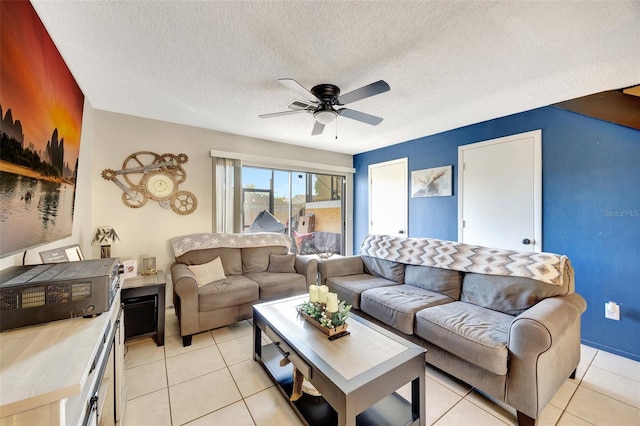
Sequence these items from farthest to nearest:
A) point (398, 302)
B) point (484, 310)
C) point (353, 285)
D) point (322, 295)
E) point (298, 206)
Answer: point (298, 206)
point (353, 285)
point (398, 302)
point (484, 310)
point (322, 295)

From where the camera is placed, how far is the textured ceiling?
1450 mm

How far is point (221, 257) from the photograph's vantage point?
319 cm

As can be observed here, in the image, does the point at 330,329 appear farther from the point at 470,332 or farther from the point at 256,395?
the point at 470,332

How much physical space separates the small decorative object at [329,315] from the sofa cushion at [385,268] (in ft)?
4.27

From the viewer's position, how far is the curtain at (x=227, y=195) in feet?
11.6

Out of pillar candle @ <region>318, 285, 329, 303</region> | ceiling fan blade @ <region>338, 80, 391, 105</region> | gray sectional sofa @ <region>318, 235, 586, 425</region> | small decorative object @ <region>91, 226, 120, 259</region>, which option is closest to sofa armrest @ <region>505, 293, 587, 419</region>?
gray sectional sofa @ <region>318, 235, 586, 425</region>

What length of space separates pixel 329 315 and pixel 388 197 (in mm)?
3133

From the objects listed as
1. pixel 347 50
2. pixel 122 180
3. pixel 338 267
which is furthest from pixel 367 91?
pixel 122 180

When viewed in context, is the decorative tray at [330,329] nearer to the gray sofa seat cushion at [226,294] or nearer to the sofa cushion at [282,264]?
the gray sofa seat cushion at [226,294]

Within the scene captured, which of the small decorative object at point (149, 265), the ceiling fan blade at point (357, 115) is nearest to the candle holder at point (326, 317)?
the ceiling fan blade at point (357, 115)

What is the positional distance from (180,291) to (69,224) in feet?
3.28

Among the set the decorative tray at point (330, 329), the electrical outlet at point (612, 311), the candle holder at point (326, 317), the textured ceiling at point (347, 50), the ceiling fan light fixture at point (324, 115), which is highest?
the textured ceiling at point (347, 50)

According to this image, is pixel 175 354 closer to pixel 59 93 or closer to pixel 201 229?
pixel 201 229

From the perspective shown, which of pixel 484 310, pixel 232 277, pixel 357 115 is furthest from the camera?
pixel 232 277
